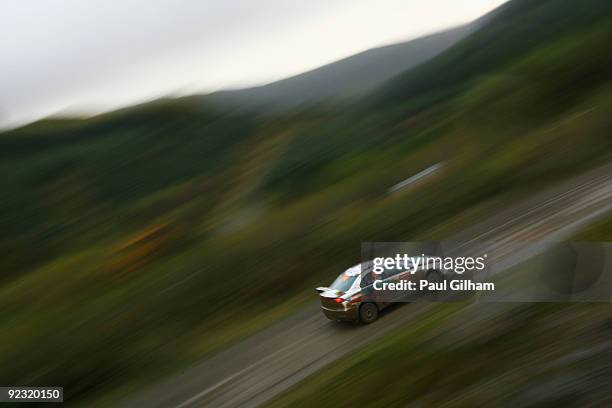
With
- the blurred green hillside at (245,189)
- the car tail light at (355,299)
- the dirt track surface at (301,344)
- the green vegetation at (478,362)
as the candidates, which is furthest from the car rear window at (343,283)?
the green vegetation at (478,362)

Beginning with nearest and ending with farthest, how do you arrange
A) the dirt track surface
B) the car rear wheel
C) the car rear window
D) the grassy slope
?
1. the grassy slope
2. the dirt track surface
3. the car rear wheel
4. the car rear window

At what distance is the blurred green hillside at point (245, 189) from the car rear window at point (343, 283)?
34cm

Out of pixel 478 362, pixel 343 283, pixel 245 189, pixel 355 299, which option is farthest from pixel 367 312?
pixel 245 189

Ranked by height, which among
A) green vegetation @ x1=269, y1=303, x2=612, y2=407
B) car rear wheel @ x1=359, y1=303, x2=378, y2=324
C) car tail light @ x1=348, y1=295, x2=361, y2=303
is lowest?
green vegetation @ x1=269, y1=303, x2=612, y2=407

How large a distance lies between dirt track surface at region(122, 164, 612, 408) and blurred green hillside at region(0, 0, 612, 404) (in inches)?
13.4

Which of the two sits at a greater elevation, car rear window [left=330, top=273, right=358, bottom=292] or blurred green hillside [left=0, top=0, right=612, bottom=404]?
blurred green hillside [left=0, top=0, right=612, bottom=404]

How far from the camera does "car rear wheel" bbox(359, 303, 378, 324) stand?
9484 mm

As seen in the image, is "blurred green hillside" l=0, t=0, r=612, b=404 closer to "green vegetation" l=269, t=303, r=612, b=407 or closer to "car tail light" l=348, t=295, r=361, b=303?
"car tail light" l=348, t=295, r=361, b=303

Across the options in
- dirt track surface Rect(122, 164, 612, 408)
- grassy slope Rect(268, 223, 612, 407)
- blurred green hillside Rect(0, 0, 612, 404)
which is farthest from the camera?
blurred green hillside Rect(0, 0, 612, 404)

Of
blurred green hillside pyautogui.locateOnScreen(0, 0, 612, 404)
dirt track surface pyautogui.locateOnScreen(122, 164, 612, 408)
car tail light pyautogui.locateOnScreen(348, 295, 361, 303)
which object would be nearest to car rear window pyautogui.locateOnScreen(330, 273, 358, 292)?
car tail light pyautogui.locateOnScreen(348, 295, 361, 303)

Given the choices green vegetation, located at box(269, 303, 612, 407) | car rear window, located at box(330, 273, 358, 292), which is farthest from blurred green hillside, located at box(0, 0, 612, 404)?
green vegetation, located at box(269, 303, 612, 407)

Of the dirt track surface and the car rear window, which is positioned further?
the car rear window

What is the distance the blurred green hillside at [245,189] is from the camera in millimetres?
10344

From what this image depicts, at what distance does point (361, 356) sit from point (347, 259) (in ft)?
6.18
